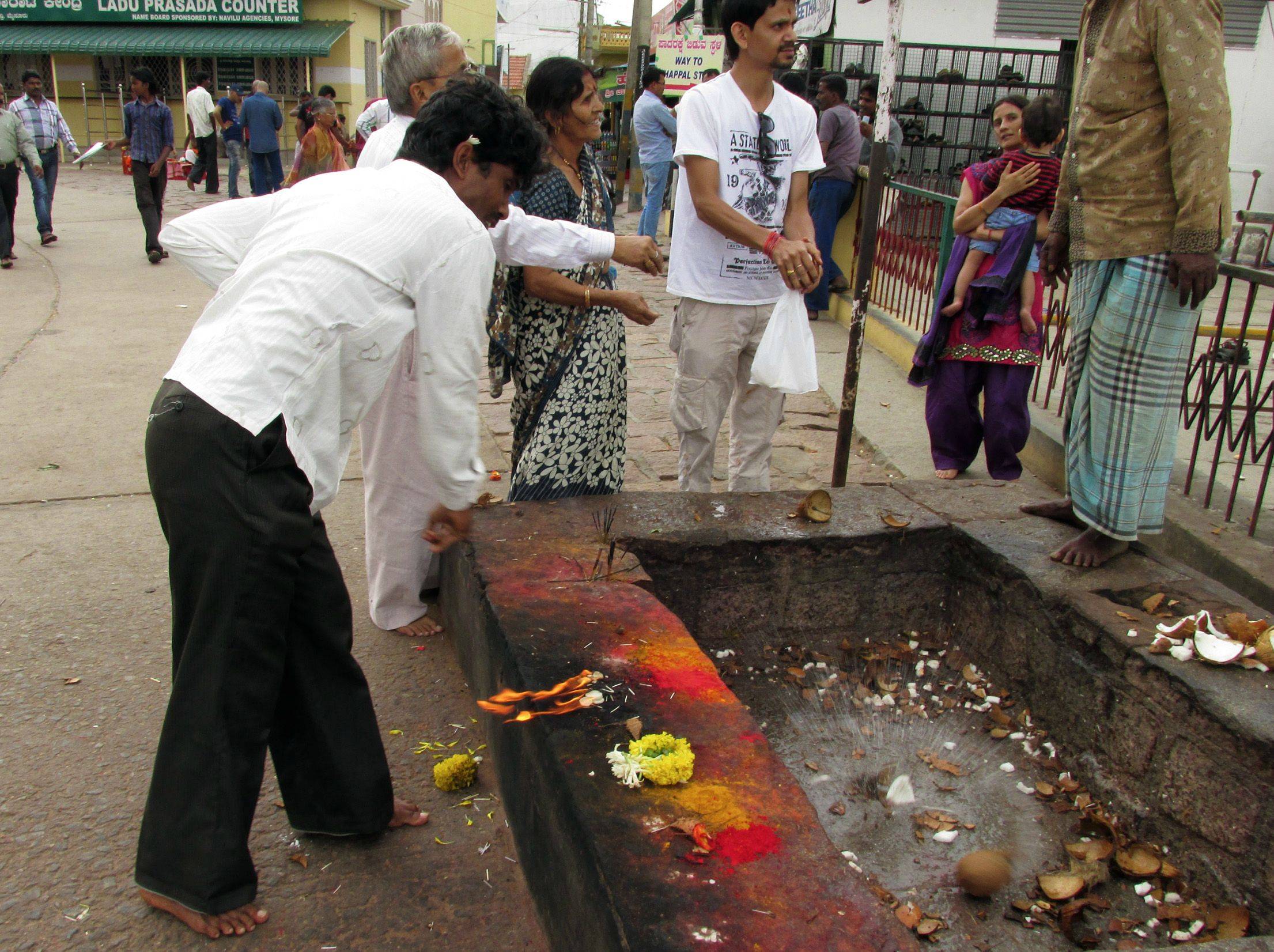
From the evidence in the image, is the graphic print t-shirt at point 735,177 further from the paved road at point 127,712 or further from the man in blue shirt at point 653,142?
the man in blue shirt at point 653,142

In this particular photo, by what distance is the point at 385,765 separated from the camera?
2.36 metres

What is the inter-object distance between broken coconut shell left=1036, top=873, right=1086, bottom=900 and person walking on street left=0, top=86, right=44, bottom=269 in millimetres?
10537

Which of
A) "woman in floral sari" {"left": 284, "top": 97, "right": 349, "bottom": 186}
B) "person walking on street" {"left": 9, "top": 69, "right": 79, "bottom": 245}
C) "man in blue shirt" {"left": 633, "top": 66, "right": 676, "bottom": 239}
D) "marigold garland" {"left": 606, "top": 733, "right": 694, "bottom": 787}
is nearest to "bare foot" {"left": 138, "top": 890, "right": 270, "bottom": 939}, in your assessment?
"marigold garland" {"left": 606, "top": 733, "right": 694, "bottom": 787}

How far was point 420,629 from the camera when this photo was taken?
333 cm

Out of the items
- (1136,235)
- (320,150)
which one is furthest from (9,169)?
(1136,235)

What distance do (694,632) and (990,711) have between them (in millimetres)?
927

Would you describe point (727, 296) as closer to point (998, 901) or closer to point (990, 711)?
point (990, 711)

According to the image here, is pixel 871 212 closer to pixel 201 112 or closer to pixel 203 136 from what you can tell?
pixel 203 136

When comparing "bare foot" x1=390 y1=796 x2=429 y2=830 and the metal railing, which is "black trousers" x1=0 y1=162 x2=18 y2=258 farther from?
"bare foot" x1=390 y1=796 x2=429 y2=830

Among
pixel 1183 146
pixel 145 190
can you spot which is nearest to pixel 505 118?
pixel 1183 146

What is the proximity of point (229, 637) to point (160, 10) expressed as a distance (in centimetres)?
2842

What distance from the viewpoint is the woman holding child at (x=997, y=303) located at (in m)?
4.35

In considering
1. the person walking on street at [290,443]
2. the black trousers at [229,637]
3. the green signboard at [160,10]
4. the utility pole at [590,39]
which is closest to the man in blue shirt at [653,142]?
the person walking on street at [290,443]

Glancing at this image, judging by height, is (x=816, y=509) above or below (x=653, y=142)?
below
